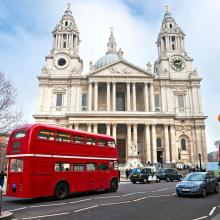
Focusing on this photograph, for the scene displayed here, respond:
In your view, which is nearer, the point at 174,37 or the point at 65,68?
the point at 65,68

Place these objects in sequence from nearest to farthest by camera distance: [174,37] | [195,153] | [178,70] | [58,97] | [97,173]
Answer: [97,173]
[195,153]
[58,97]
[178,70]
[174,37]

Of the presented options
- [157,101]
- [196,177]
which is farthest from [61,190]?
[157,101]

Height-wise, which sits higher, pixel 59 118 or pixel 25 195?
pixel 59 118

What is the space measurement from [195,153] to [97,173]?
3691cm

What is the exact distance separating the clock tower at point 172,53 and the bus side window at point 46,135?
144ft

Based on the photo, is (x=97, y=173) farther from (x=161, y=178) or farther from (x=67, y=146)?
(x=161, y=178)

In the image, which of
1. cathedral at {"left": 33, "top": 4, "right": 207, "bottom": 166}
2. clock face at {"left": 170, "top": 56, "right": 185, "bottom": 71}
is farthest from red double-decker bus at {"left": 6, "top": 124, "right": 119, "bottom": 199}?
clock face at {"left": 170, "top": 56, "right": 185, "bottom": 71}

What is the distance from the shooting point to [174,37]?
59.4 meters

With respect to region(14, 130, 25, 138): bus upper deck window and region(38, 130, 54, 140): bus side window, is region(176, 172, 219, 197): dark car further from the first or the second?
region(14, 130, 25, 138): bus upper deck window

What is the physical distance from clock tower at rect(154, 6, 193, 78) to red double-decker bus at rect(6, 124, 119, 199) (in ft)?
136

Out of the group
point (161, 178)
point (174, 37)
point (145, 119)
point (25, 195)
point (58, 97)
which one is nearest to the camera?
point (25, 195)

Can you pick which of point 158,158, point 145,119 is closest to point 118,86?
point 145,119

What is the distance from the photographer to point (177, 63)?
185 feet

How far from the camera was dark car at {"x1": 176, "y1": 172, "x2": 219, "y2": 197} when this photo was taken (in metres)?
13.6
